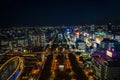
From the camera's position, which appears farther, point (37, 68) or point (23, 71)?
point (37, 68)

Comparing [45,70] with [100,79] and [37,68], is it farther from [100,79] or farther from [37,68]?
[100,79]

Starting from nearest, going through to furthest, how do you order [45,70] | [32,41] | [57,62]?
1. [45,70]
2. [57,62]
3. [32,41]

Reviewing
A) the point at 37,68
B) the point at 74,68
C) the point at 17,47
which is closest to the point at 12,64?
the point at 37,68

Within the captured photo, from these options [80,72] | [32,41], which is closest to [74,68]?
[80,72]

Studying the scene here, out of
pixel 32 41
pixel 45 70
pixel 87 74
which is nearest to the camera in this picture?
pixel 87 74

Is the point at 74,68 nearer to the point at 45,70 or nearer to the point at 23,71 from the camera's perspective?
the point at 45,70

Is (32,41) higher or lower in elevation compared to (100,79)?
higher
